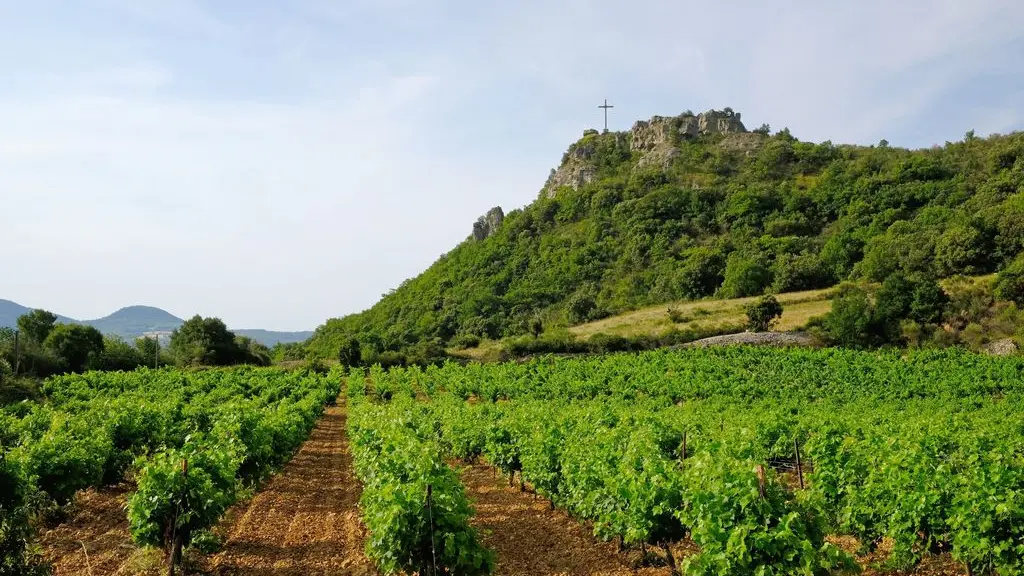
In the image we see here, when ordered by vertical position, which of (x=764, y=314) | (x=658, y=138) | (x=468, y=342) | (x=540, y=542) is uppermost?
(x=658, y=138)

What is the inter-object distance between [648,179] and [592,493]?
314 ft

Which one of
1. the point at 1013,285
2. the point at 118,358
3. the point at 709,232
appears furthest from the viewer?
the point at 709,232

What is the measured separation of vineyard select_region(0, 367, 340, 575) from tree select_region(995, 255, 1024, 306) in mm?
50627

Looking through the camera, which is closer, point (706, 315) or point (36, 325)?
point (706, 315)

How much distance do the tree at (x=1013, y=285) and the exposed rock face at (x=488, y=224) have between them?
241 feet

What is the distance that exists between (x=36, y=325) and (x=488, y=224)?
67.2 metres

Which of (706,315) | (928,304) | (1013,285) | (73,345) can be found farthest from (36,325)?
(1013,285)

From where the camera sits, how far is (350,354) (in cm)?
6406

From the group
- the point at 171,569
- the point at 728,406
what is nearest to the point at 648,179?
the point at 728,406

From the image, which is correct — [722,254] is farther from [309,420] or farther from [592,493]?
[592,493]

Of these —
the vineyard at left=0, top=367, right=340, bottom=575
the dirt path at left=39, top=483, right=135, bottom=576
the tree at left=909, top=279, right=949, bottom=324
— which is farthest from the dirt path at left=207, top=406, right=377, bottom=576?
the tree at left=909, top=279, right=949, bottom=324

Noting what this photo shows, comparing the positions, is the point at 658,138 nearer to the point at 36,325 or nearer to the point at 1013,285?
the point at 1013,285

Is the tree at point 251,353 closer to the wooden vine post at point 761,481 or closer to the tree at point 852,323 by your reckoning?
the tree at point 852,323

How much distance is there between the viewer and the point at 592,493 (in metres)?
10.7
